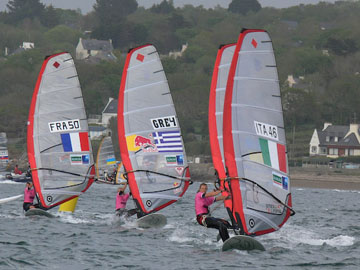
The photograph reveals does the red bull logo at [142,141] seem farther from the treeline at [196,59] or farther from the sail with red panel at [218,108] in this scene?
the treeline at [196,59]

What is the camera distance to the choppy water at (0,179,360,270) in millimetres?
14398

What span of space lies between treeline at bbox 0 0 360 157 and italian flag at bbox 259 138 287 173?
172ft

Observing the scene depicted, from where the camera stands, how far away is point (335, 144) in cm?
6869

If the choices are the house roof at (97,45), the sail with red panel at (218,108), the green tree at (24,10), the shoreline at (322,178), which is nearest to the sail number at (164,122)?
the sail with red panel at (218,108)

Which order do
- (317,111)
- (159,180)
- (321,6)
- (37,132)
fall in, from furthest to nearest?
(321,6) < (317,111) < (37,132) < (159,180)

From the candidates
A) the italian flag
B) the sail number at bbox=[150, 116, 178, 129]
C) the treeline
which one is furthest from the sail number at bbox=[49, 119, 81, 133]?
the treeline

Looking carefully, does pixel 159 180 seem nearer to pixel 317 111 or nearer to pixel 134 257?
pixel 134 257

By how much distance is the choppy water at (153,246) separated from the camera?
14.4 m

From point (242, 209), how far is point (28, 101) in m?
75.1

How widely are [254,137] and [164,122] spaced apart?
517cm

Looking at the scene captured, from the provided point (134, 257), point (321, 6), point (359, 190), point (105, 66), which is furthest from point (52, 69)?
point (321, 6)

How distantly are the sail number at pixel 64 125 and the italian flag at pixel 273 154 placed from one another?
7.48m

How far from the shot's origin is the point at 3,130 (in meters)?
77.5

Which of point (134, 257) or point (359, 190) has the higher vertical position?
point (134, 257)
